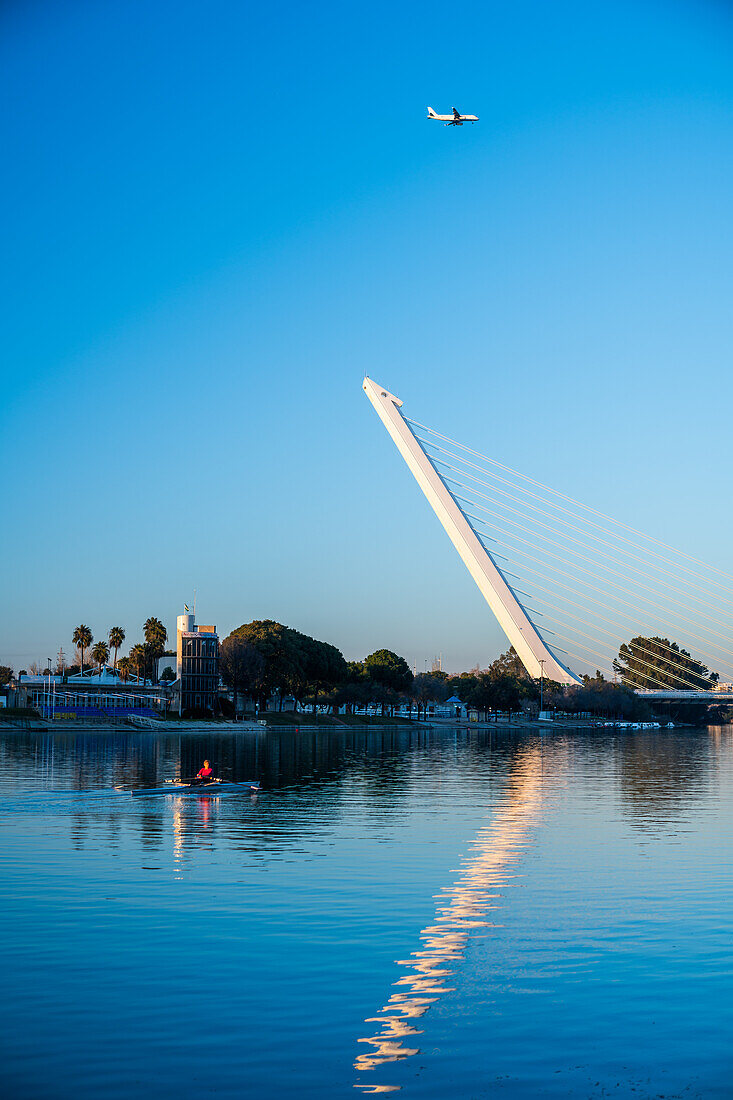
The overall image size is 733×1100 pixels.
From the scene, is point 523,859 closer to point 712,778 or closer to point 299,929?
point 299,929

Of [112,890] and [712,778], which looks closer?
[112,890]

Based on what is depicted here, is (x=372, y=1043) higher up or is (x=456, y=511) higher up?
(x=456, y=511)

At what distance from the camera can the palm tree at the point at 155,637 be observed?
187750mm

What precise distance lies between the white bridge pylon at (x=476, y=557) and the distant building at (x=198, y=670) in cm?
4357

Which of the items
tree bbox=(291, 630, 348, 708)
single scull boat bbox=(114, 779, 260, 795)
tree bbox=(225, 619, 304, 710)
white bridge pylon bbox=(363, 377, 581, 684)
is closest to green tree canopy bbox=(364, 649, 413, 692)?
tree bbox=(291, 630, 348, 708)

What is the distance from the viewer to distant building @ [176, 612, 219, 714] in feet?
493

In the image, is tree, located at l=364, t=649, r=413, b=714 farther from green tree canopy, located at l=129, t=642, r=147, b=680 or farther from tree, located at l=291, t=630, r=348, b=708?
green tree canopy, located at l=129, t=642, r=147, b=680

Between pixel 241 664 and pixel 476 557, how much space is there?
43.5m

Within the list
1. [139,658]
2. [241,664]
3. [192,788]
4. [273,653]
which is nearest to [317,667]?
[273,653]

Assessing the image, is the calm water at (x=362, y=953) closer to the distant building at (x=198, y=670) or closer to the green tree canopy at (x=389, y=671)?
the distant building at (x=198, y=670)

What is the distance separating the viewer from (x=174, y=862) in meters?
28.6

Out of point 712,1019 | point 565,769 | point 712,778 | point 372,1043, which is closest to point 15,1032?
point 372,1043

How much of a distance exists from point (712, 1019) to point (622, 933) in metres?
5.22

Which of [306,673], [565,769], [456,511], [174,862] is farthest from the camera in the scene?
[306,673]
